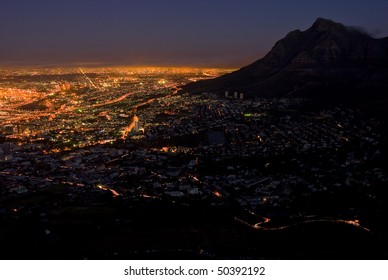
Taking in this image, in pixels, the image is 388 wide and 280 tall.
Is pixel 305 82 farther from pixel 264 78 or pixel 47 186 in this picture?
pixel 47 186

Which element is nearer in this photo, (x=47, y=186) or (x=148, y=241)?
(x=148, y=241)

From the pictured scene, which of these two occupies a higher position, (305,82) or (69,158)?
(305,82)

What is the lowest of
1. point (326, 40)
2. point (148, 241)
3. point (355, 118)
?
point (148, 241)

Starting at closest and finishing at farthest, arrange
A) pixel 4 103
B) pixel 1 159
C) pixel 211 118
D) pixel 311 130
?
pixel 1 159, pixel 311 130, pixel 211 118, pixel 4 103

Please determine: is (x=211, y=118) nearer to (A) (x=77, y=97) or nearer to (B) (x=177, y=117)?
(B) (x=177, y=117)

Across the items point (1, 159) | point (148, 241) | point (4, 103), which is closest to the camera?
point (148, 241)

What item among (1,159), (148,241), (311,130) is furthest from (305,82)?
(148,241)
